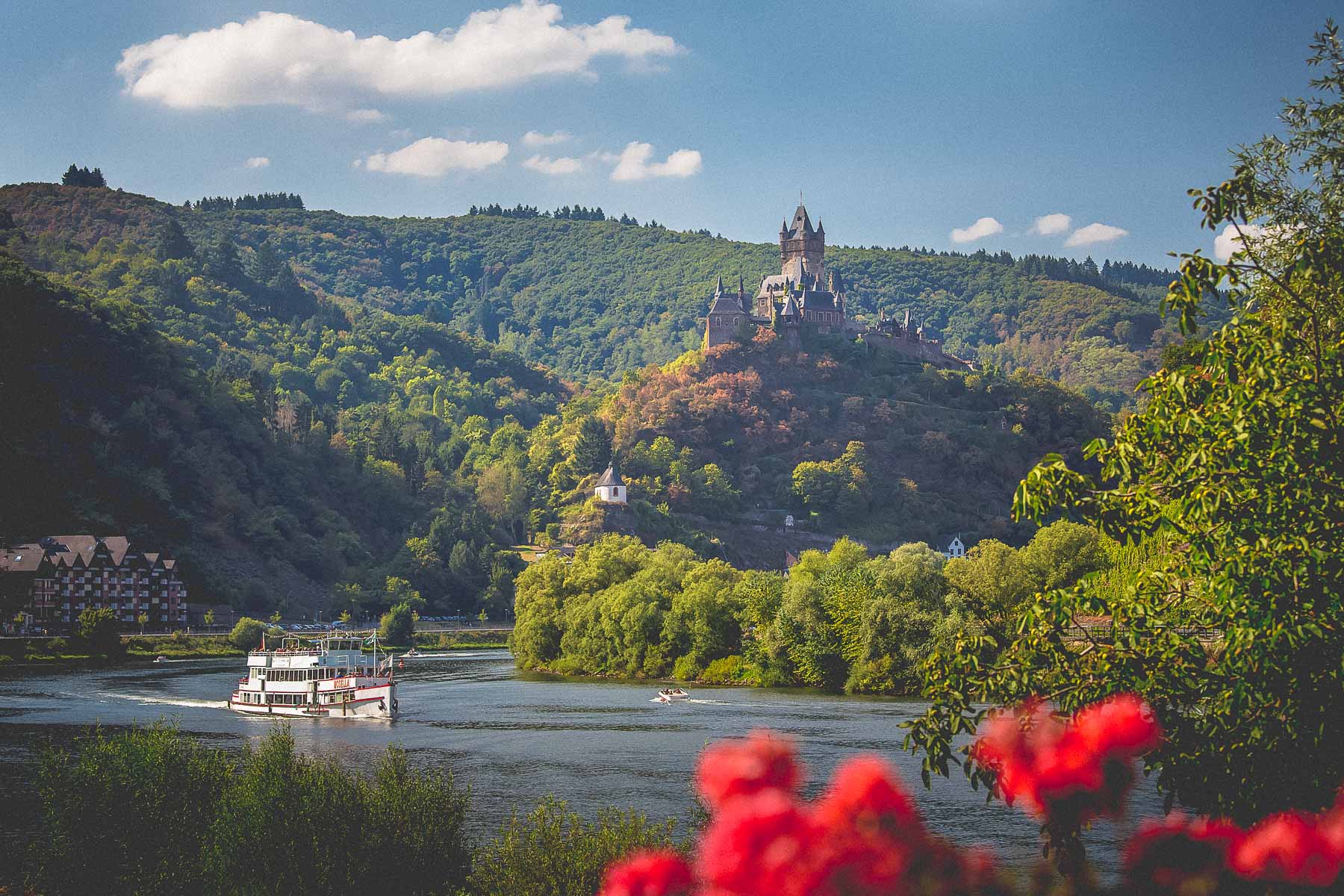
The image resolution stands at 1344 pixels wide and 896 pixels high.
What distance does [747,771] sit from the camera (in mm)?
4211

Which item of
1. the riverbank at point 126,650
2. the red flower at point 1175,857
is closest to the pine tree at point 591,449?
the riverbank at point 126,650

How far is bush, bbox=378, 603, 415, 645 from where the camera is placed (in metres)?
124

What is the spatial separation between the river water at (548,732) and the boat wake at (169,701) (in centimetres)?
14

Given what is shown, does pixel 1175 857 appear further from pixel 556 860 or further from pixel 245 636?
pixel 245 636

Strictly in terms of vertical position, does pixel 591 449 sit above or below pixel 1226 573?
above

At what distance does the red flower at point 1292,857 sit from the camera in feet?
14.8

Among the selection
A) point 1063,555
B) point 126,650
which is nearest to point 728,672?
point 1063,555

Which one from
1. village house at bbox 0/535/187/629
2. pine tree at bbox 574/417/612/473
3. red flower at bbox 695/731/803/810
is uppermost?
pine tree at bbox 574/417/612/473

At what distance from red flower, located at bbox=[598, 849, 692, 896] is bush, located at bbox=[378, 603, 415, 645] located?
12307 cm

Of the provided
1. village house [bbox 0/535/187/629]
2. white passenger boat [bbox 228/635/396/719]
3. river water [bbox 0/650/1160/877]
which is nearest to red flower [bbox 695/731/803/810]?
river water [bbox 0/650/1160/877]

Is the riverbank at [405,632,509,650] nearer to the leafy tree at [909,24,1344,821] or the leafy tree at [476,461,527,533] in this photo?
the leafy tree at [476,461,527,533]

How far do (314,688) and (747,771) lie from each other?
6811 cm

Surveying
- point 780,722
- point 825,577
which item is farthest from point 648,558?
point 780,722

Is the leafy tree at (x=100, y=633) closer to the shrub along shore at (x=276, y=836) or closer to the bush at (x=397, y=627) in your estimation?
the bush at (x=397, y=627)
